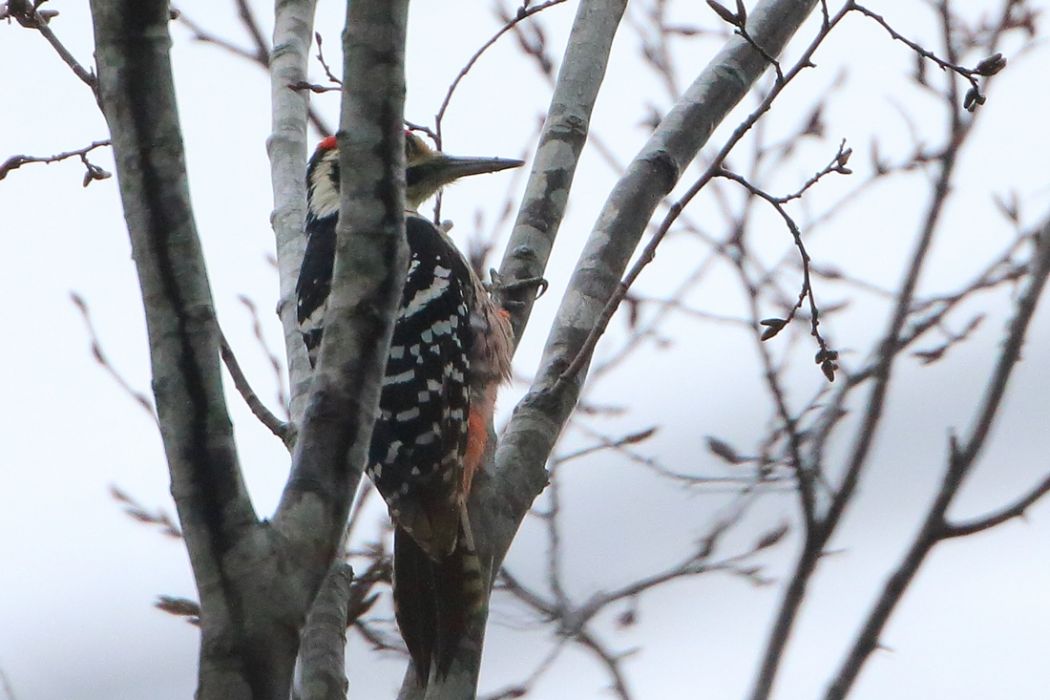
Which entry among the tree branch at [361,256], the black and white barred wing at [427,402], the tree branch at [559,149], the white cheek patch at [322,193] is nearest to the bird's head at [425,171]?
the white cheek patch at [322,193]

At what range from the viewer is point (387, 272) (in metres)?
2.13

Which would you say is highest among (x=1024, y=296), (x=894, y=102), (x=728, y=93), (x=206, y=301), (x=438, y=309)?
(x=894, y=102)

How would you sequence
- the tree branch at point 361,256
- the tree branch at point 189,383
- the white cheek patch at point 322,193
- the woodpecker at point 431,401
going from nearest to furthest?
the tree branch at point 189,383, the tree branch at point 361,256, the woodpecker at point 431,401, the white cheek patch at point 322,193

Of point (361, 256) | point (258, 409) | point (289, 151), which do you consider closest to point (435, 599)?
point (258, 409)

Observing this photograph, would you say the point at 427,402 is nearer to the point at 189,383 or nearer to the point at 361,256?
the point at 361,256

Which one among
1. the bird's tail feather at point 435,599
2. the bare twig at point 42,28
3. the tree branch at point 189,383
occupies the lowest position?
the tree branch at point 189,383

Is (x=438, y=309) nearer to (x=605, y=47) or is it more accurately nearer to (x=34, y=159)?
(x=605, y=47)

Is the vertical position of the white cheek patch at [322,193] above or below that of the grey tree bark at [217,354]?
above

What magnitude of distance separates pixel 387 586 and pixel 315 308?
2.92 feet

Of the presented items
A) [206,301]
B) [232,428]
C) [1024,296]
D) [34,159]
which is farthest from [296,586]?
[34,159]

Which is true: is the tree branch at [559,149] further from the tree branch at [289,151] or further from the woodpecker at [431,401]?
the tree branch at [289,151]

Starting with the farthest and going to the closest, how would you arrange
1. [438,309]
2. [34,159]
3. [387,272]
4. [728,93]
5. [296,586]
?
[438,309], [728,93], [34,159], [387,272], [296,586]

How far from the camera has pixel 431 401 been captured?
13.1 feet

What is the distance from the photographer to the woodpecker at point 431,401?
133 inches
